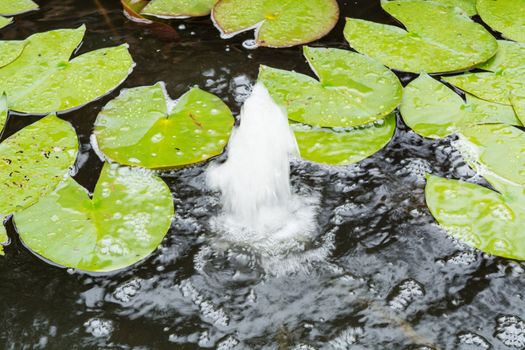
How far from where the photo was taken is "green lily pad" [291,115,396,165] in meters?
1.89

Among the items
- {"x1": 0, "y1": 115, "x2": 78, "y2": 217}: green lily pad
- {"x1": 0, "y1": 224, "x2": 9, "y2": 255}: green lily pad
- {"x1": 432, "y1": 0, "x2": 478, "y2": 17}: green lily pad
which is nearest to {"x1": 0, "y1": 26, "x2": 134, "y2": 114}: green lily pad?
{"x1": 0, "y1": 115, "x2": 78, "y2": 217}: green lily pad

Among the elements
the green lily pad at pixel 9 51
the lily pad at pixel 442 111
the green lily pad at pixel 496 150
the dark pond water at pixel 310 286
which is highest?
the green lily pad at pixel 9 51

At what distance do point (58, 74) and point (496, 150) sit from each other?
160cm

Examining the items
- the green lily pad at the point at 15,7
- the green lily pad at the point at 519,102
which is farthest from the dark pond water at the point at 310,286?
the green lily pad at the point at 15,7

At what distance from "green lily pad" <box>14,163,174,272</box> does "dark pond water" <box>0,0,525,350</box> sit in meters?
0.04

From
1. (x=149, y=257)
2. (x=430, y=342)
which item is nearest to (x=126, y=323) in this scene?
(x=149, y=257)

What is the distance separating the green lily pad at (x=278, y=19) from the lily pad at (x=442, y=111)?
0.51m

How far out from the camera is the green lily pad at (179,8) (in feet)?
8.32

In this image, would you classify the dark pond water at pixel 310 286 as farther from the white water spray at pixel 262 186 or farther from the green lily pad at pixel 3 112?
the green lily pad at pixel 3 112

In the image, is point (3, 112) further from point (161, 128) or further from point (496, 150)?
point (496, 150)

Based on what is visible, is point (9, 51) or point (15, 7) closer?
point (9, 51)

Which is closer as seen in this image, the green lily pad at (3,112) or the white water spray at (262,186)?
the white water spray at (262,186)

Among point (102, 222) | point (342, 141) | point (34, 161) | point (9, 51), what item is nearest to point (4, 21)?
point (9, 51)

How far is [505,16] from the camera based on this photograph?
8.12 ft
